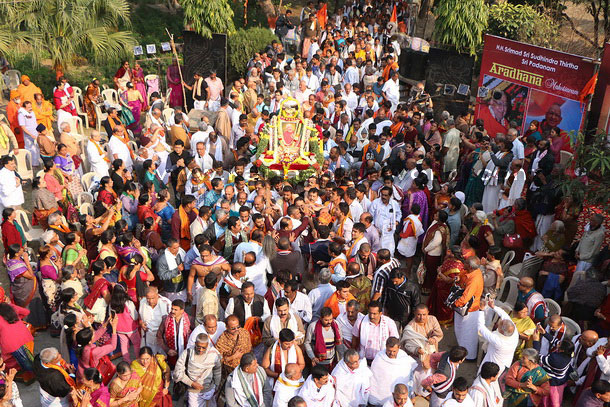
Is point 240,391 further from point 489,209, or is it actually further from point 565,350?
point 489,209

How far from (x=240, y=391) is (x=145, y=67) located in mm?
13465

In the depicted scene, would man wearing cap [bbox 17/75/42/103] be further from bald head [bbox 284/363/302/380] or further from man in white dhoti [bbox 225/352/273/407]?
bald head [bbox 284/363/302/380]

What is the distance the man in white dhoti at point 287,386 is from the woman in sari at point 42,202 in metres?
4.57

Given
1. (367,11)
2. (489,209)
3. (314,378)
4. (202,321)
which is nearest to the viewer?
(314,378)

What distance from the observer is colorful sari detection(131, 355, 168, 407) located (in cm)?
593

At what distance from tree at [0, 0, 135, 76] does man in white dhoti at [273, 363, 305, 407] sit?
9624 mm

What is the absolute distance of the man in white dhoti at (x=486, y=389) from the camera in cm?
580

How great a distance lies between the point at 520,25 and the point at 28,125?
1225cm

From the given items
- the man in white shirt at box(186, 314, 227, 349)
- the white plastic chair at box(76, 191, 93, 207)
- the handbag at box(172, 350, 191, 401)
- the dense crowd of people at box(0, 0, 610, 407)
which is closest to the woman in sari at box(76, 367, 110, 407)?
the dense crowd of people at box(0, 0, 610, 407)

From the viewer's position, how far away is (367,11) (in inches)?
810

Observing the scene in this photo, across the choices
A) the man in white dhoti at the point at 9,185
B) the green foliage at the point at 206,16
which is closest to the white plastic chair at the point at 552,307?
the man in white dhoti at the point at 9,185

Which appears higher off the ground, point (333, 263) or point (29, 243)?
point (333, 263)

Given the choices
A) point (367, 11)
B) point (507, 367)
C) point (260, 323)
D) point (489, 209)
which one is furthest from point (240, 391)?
point (367, 11)

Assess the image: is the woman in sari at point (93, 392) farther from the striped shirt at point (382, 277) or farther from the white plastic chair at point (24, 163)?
the white plastic chair at point (24, 163)
